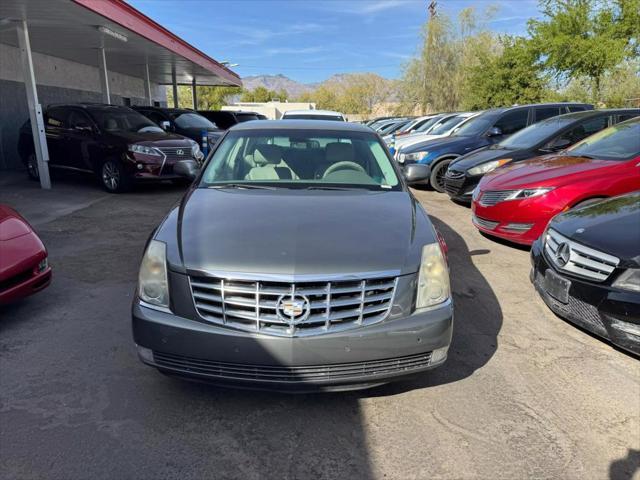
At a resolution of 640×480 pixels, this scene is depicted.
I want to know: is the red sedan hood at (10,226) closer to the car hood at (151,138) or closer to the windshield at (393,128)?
the car hood at (151,138)

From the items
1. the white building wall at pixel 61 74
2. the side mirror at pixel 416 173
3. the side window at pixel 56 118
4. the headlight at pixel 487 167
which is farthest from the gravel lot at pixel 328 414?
the white building wall at pixel 61 74

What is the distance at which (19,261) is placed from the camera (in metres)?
3.67

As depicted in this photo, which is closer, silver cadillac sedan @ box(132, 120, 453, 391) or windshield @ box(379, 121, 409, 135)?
silver cadillac sedan @ box(132, 120, 453, 391)

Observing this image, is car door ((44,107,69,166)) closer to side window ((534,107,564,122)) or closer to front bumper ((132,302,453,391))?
front bumper ((132,302,453,391))

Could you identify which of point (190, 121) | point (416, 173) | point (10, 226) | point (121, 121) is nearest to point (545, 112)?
point (416, 173)

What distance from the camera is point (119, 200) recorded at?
906cm

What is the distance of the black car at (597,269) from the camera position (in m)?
3.08

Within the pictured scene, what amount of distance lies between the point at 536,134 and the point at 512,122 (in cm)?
218

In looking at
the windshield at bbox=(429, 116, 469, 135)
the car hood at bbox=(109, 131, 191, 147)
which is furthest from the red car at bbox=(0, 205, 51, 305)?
the windshield at bbox=(429, 116, 469, 135)

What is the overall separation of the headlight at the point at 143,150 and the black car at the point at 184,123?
3.27 m

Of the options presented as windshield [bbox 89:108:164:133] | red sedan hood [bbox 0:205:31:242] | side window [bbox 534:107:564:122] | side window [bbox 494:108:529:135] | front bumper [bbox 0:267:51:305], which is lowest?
front bumper [bbox 0:267:51:305]

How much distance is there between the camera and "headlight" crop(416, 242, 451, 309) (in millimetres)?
2570

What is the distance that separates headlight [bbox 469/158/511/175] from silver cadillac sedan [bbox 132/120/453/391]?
530 cm

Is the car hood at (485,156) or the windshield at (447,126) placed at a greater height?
the windshield at (447,126)
